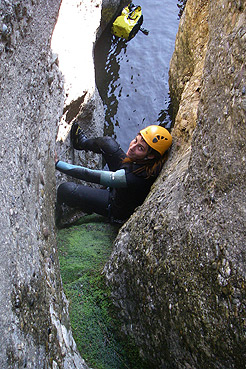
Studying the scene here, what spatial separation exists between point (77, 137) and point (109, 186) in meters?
0.96

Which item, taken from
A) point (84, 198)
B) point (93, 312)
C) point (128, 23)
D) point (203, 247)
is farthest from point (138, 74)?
point (203, 247)

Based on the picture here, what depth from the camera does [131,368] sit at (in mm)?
2881

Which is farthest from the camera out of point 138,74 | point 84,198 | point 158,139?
point 138,74

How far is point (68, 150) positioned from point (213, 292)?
10.4 feet

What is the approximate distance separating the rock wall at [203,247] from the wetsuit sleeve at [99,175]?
120 cm

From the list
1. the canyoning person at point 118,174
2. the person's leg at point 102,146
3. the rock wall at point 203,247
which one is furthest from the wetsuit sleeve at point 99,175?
the rock wall at point 203,247

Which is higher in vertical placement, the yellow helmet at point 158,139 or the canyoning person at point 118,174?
the yellow helmet at point 158,139

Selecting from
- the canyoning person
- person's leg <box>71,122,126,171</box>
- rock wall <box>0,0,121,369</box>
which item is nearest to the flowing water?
person's leg <box>71,122,126,171</box>

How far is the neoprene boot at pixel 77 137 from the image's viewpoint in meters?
4.86

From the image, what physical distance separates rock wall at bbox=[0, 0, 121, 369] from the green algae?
0.33m

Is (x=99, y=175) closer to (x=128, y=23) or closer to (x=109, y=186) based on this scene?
(x=109, y=186)

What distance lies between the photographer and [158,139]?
3967mm

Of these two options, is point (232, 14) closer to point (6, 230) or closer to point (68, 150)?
point (6, 230)

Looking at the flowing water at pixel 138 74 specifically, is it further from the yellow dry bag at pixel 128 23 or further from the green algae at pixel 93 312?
the green algae at pixel 93 312
